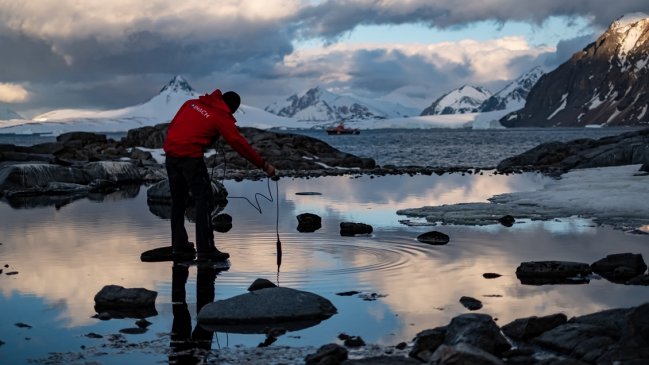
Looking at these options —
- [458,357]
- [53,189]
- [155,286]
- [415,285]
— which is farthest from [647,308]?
[53,189]

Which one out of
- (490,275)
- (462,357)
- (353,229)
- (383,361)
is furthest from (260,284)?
(353,229)

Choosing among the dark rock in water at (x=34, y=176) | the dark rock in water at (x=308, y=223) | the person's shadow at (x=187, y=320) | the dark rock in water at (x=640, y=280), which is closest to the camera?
the person's shadow at (x=187, y=320)

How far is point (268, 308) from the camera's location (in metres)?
8.30

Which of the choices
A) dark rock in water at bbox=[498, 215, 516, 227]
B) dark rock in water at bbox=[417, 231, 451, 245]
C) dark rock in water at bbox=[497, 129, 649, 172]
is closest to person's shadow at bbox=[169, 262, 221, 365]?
dark rock in water at bbox=[417, 231, 451, 245]

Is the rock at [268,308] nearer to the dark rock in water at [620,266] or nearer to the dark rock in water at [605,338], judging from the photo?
the dark rock in water at [605,338]

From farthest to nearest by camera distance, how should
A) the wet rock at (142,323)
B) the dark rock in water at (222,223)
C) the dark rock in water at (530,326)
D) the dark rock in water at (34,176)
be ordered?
1. the dark rock in water at (34,176)
2. the dark rock in water at (222,223)
3. the wet rock at (142,323)
4. the dark rock in water at (530,326)

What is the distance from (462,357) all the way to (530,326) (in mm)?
1766

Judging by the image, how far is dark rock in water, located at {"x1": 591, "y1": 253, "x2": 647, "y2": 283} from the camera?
34.5ft

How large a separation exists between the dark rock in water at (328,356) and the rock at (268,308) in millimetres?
1582

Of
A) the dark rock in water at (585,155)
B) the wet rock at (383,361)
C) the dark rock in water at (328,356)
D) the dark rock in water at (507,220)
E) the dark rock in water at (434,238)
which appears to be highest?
the dark rock in water at (585,155)

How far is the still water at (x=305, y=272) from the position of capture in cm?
771

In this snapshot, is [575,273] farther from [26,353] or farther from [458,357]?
[26,353]

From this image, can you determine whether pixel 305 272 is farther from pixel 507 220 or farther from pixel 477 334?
pixel 507 220

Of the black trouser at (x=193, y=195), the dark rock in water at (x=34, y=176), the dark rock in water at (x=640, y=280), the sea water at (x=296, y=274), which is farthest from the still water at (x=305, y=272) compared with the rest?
the dark rock in water at (x=34, y=176)
